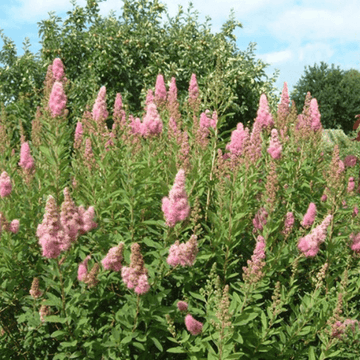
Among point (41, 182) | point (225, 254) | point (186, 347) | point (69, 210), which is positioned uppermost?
point (41, 182)

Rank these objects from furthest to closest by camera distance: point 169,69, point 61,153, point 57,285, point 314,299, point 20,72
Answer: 1. point 20,72
2. point 169,69
3. point 61,153
4. point 314,299
5. point 57,285

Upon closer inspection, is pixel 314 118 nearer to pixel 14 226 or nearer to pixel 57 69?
pixel 57 69

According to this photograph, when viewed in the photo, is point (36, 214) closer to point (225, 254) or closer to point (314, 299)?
point (225, 254)

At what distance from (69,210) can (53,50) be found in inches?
338

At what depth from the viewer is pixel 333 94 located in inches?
1623

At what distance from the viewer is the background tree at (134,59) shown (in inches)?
404

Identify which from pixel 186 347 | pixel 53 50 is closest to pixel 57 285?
pixel 186 347

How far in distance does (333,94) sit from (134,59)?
110ft

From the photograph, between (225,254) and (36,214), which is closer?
(225,254)

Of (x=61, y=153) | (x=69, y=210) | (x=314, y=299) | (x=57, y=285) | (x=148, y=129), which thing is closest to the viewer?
(x=69, y=210)

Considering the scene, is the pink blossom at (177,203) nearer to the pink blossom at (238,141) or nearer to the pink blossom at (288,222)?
the pink blossom at (288,222)

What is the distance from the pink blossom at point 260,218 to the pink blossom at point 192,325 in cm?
100

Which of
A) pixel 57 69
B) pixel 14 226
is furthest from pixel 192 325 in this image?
pixel 57 69

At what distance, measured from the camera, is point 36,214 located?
14.0 ft
